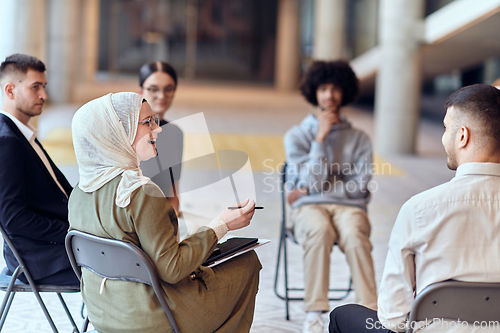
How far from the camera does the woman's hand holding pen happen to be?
77.8 inches

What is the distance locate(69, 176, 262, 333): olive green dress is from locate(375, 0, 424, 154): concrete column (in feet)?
23.3

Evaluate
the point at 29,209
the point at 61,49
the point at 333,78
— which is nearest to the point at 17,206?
the point at 29,209

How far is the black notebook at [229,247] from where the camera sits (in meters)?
2.05

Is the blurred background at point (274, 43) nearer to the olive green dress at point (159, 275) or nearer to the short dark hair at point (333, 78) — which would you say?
the short dark hair at point (333, 78)

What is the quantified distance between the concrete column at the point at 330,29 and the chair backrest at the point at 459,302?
1018 cm

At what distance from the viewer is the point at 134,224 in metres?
1.75

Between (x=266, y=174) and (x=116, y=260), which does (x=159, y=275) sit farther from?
(x=266, y=174)

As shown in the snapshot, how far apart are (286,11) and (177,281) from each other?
16904 millimetres

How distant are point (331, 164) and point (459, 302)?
1.87 m

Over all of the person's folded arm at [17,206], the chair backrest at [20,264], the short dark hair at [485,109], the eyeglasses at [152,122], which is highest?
the short dark hair at [485,109]

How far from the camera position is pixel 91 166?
1.82m

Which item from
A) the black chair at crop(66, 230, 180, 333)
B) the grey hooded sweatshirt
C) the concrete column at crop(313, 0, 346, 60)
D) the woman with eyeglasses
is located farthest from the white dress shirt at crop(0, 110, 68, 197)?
the concrete column at crop(313, 0, 346, 60)

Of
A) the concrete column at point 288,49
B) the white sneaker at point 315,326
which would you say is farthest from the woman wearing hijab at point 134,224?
the concrete column at point 288,49

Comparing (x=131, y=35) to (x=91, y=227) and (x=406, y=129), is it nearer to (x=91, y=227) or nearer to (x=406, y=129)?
(x=406, y=129)
